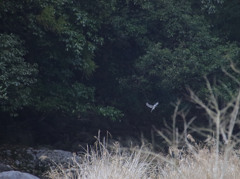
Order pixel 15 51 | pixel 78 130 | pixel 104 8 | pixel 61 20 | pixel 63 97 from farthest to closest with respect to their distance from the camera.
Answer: pixel 78 130
pixel 104 8
pixel 63 97
pixel 61 20
pixel 15 51

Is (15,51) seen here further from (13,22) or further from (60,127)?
(60,127)

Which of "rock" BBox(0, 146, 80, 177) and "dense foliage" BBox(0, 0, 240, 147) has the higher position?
"dense foliage" BBox(0, 0, 240, 147)

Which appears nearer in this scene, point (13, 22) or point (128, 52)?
point (13, 22)

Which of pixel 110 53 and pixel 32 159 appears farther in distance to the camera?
pixel 110 53

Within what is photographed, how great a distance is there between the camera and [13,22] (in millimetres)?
13727

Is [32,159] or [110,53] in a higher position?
[110,53]

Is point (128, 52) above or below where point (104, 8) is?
below

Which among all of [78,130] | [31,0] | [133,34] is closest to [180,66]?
[133,34]

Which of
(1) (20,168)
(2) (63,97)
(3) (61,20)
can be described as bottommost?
(1) (20,168)

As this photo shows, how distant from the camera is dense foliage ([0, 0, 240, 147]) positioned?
13.5 m

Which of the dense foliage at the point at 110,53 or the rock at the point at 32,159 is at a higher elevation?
the dense foliage at the point at 110,53

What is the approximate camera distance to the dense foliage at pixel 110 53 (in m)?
13.5

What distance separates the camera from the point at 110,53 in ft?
58.7

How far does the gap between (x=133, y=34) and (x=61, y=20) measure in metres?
3.72
